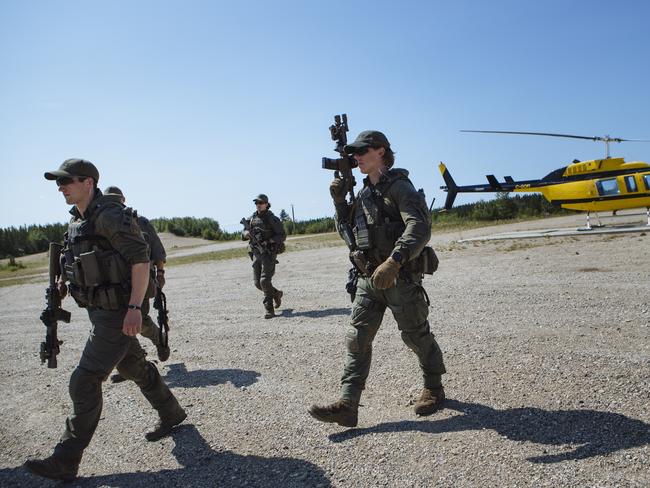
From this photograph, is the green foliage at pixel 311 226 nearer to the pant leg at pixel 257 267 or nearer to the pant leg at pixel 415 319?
the pant leg at pixel 257 267

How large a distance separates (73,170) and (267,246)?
204 inches

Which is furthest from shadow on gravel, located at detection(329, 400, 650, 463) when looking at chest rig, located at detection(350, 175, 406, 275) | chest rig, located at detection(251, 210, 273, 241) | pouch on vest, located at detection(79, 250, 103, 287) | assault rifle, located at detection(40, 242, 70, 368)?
chest rig, located at detection(251, 210, 273, 241)

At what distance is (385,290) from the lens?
12.3 feet

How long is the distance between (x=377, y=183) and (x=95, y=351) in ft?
7.91

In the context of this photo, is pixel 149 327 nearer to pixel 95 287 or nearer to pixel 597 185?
pixel 95 287

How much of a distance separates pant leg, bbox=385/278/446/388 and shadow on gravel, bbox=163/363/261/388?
6.68 ft

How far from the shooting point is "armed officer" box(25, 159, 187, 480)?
332 centimetres

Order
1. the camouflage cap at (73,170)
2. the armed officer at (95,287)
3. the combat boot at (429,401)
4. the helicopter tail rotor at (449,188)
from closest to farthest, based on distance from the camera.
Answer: the armed officer at (95,287) < the camouflage cap at (73,170) < the combat boot at (429,401) < the helicopter tail rotor at (449,188)

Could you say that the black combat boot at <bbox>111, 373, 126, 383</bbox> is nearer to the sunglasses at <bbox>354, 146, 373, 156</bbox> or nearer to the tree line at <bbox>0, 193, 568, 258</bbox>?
the sunglasses at <bbox>354, 146, 373, 156</bbox>

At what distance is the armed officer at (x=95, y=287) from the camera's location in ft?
10.9

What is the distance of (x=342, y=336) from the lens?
659cm

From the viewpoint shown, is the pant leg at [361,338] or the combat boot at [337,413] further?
the pant leg at [361,338]

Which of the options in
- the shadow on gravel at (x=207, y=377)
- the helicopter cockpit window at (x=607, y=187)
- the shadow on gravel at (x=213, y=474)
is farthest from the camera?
the helicopter cockpit window at (x=607, y=187)

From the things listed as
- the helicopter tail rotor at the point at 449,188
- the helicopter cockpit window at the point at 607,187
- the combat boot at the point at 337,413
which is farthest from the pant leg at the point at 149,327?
the helicopter tail rotor at the point at 449,188
